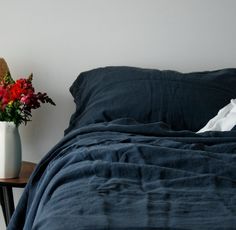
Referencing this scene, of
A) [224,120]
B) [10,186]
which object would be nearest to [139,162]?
[224,120]

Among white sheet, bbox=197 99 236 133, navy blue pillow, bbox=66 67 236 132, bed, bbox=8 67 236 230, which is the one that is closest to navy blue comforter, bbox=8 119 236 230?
bed, bbox=8 67 236 230

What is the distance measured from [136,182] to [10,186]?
934 mm

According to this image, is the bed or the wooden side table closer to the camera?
the bed

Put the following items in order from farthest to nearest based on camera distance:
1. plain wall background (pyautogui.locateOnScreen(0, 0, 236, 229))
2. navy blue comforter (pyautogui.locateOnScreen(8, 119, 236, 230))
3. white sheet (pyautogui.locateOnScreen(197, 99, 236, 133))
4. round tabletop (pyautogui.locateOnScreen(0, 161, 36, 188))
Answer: plain wall background (pyautogui.locateOnScreen(0, 0, 236, 229)), round tabletop (pyautogui.locateOnScreen(0, 161, 36, 188)), white sheet (pyautogui.locateOnScreen(197, 99, 236, 133)), navy blue comforter (pyautogui.locateOnScreen(8, 119, 236, 230))

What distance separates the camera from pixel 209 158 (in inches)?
46.9

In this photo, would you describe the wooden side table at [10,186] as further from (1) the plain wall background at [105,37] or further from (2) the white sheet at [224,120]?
(2) the white sheet at [224,120]

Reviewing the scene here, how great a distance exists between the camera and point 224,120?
1.63 m

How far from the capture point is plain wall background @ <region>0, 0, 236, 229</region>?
225 centimetres

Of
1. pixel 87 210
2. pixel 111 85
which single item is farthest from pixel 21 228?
pixel 111 85

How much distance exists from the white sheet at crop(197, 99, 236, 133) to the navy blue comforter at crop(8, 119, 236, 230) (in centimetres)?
15

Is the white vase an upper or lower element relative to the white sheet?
lower

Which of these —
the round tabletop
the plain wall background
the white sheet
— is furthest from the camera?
the plain wall background

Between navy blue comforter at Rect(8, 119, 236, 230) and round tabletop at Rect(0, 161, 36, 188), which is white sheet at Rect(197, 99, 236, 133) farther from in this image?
round tabletop at Rect(0, 161, 36, 188)

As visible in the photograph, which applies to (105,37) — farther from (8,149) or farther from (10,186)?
(10,186)
